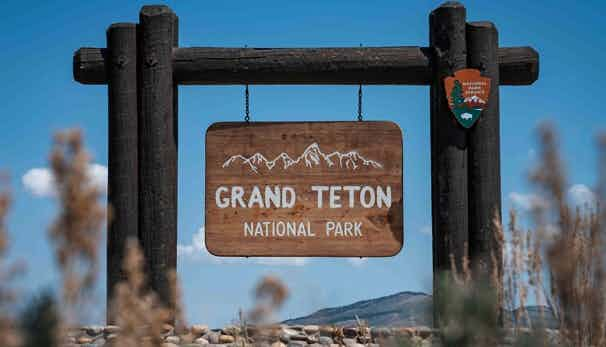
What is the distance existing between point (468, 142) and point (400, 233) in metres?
1.09

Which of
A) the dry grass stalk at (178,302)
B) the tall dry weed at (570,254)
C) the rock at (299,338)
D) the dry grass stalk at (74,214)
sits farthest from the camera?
the rock at (299,338)

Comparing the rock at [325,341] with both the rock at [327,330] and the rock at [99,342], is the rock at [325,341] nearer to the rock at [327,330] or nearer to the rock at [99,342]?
the rock at [327,330]

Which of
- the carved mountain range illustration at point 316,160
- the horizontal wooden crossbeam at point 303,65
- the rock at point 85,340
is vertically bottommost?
the rock at point 85,340

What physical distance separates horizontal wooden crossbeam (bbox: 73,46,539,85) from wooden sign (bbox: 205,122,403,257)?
471 millimetres

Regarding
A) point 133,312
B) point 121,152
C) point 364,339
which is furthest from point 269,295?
point 121,152

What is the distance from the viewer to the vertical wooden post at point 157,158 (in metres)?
7.14

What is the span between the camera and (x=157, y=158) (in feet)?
23.6

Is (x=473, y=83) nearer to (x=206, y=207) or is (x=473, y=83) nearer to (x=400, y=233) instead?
(x=400, y=233)

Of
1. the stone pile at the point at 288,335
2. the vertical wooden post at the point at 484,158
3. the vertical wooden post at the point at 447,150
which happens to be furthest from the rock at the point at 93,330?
the vertical wooden post at the point at 484,158

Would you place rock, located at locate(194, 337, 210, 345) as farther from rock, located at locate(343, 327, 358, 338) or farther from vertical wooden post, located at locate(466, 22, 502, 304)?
vertical wooden post, located at locate(466, 22, 502, 304)

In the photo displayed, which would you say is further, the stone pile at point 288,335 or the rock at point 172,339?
the stone pile at point 288,335

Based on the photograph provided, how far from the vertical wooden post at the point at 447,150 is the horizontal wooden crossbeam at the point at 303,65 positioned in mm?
177

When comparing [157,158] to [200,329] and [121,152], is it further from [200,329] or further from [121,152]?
[200,329]

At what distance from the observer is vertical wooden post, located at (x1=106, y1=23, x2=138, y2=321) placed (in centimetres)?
717
